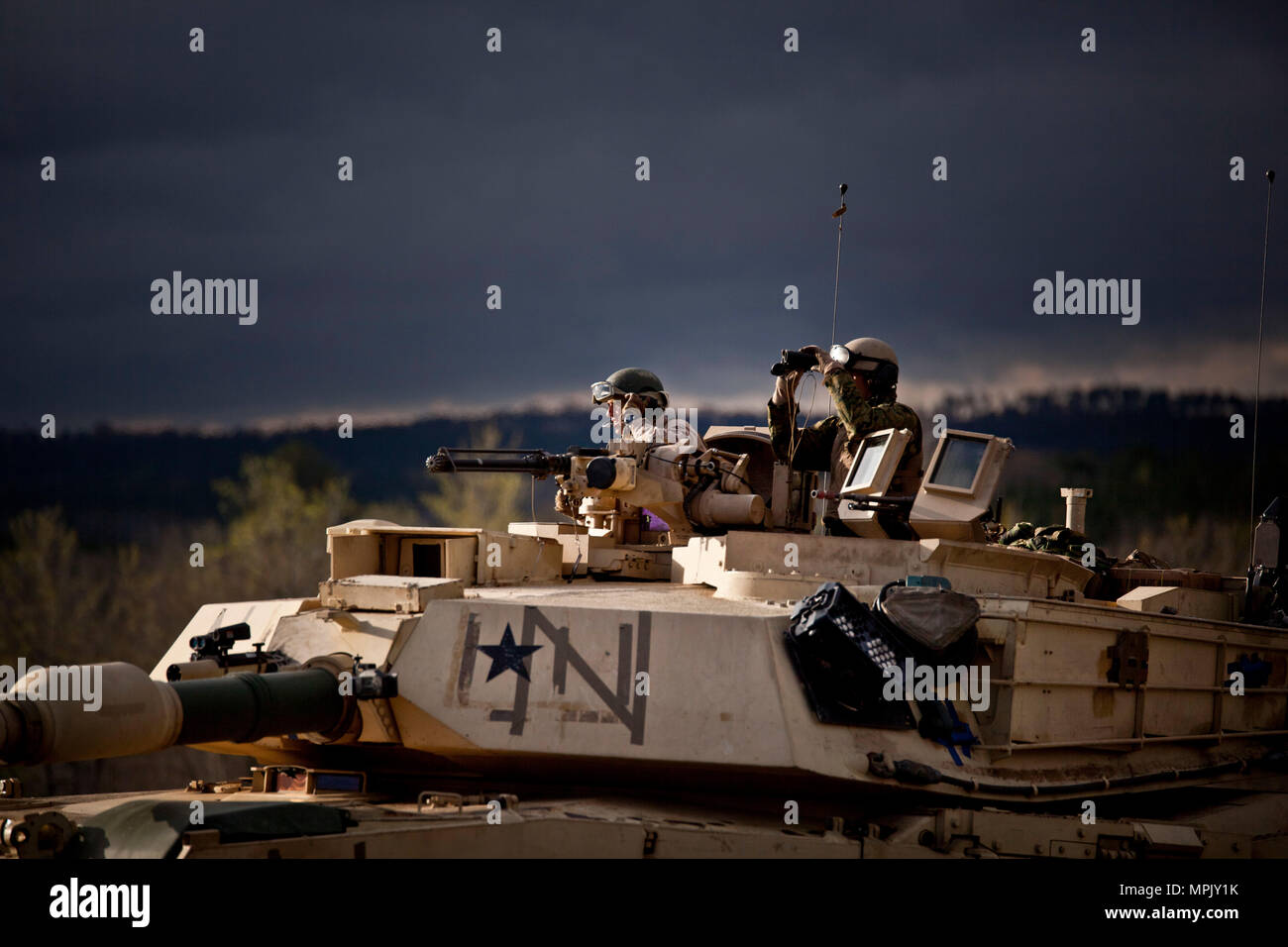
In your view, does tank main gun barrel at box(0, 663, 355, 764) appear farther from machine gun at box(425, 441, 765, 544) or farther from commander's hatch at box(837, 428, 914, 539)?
commander's hatch at box(837, 428, 914, 539)

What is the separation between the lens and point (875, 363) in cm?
1253

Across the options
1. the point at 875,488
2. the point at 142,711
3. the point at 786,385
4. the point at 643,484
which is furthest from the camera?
the point at 786,385

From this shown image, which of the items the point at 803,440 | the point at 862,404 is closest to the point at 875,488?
the point at 862,404

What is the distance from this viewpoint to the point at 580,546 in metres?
13.0

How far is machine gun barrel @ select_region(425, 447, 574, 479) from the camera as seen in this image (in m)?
13.3

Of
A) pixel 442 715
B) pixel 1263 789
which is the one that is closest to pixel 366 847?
pixel 442 715

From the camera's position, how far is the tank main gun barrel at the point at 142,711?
780 cm

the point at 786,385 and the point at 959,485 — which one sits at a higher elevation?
the point at 786,385

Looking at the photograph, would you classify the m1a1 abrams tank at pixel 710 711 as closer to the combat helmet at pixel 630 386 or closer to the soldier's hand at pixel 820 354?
the soldier's hand at pixel 820 354

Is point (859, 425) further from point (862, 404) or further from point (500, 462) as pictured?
point (500, 462)

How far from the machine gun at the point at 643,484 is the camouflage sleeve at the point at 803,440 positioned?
0.39 m

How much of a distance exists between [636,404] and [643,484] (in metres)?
1.65

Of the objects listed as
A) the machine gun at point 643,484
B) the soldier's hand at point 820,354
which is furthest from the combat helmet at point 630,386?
the soldier's hand at point 820,354
